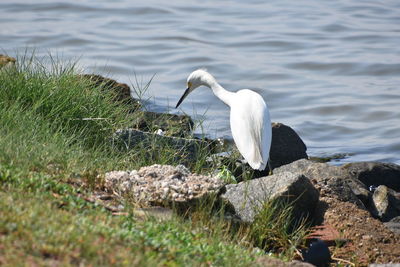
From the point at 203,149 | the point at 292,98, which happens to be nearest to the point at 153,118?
the point at 203,149

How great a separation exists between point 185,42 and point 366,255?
12172mm

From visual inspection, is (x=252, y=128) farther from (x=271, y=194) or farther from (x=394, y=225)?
(x=271, y=194)

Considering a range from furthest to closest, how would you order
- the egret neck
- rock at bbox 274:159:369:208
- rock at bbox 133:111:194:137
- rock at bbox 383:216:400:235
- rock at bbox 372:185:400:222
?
the egret neck < rock at bbox 133:111:194:137 < rock at bbox 372:185:400:222 < rock at bbox 383:216:400:235 < rock at bbox 274:159:369:208

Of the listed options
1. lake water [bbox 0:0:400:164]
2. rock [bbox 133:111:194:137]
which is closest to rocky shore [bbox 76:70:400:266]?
rock [bbox 133:111:194:137]

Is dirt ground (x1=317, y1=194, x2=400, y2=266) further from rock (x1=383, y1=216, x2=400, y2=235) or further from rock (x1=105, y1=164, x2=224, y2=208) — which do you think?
rock (x1=105, y1=164, x2=224, y2=208)

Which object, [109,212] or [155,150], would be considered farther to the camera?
[155,150]

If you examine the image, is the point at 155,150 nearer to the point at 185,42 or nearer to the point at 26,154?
the point at 26,154

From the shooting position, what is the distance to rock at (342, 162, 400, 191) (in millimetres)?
8836

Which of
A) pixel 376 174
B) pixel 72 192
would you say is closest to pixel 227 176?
pixel 72 192

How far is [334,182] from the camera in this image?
6656mm

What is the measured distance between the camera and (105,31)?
1830cm

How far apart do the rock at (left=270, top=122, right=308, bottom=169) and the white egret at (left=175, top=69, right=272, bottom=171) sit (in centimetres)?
55

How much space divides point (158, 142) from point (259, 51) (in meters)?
9.75

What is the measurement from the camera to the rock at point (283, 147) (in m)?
8.96
